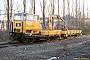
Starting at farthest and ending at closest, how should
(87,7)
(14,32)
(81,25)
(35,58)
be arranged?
(87,7)
(81,25)
(14,32)
(35,58)

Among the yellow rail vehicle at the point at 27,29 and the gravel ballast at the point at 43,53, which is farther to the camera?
the yellow rail vehicle at the point at 27,29

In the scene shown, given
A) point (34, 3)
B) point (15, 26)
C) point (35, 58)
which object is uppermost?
point (34, 3)

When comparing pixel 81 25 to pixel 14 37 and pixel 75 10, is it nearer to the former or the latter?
pixel 75 10

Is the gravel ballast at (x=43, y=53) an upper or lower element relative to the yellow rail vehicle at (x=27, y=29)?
Answer: lower

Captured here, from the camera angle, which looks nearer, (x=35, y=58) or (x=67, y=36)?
(x=35, y=58)

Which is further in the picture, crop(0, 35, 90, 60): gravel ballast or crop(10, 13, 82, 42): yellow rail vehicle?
crop(10, 13, 82, 42): yellow rail vehicle

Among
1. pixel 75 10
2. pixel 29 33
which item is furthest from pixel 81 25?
pixel 29 33

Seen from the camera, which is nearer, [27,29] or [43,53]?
Result: [43,53]

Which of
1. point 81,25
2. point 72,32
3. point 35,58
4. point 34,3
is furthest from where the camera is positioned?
point 81,25

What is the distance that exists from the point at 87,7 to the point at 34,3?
5030cm

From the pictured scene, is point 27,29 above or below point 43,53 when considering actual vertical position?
above

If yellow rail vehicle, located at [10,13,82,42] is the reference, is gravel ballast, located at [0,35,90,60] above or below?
below

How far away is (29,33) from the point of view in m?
27.7

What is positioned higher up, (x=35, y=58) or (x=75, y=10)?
(x=75, y=10)
